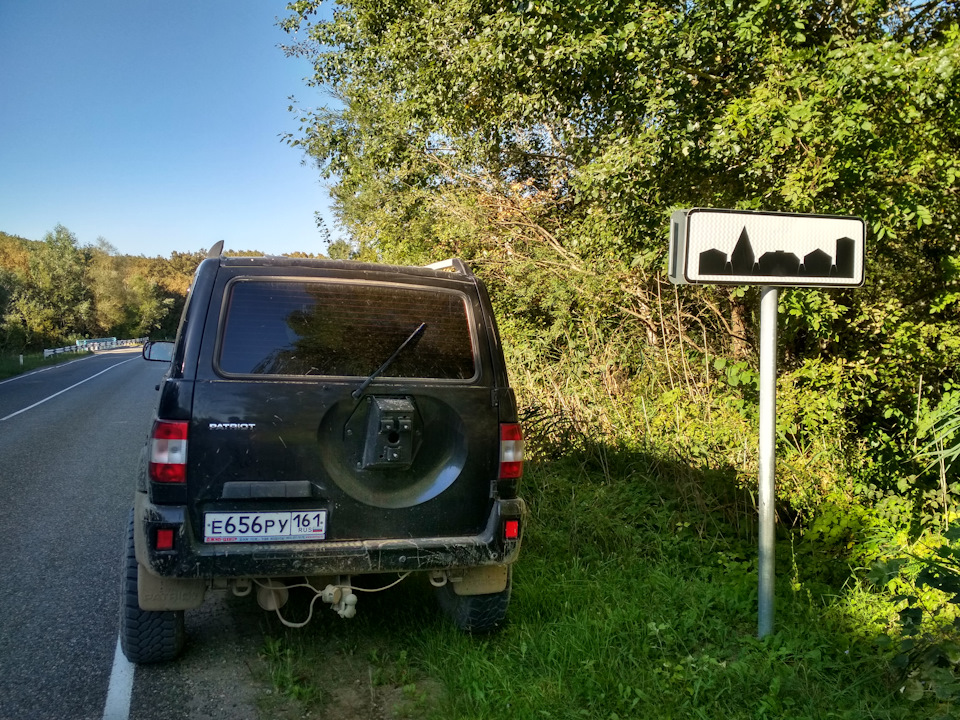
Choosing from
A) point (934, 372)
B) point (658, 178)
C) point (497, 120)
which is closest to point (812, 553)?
point (934, 372)

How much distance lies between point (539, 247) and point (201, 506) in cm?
812

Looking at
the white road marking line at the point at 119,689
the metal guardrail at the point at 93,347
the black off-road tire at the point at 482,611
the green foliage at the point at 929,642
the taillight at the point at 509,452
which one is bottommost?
the metal guardrail at the point at 93,347

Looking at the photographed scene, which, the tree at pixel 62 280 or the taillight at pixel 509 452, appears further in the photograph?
the tree at pixel 62 280

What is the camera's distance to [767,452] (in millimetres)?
3707

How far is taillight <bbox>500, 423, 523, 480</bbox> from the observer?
3721 millimetres

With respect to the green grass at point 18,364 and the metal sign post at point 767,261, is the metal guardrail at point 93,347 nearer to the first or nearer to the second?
the green grass at point 18,364

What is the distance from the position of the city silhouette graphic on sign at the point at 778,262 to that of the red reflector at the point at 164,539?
2.68 m

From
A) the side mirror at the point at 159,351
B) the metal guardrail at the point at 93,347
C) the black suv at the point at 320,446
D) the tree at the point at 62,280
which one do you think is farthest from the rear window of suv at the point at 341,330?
the tree at the point at 62,280

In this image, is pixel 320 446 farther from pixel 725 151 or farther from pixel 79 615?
pixel 725 151

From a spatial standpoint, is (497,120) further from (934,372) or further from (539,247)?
(934,372)

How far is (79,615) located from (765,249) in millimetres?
4344

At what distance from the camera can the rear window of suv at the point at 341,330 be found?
346cm

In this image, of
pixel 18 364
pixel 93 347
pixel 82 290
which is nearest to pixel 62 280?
pixel 82 290

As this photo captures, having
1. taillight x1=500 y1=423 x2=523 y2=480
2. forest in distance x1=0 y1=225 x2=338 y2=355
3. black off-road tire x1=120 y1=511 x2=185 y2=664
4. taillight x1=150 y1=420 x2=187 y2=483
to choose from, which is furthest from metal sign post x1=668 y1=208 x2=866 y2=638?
forest in distance x1=0 y1=225 x2=338 y2=355
